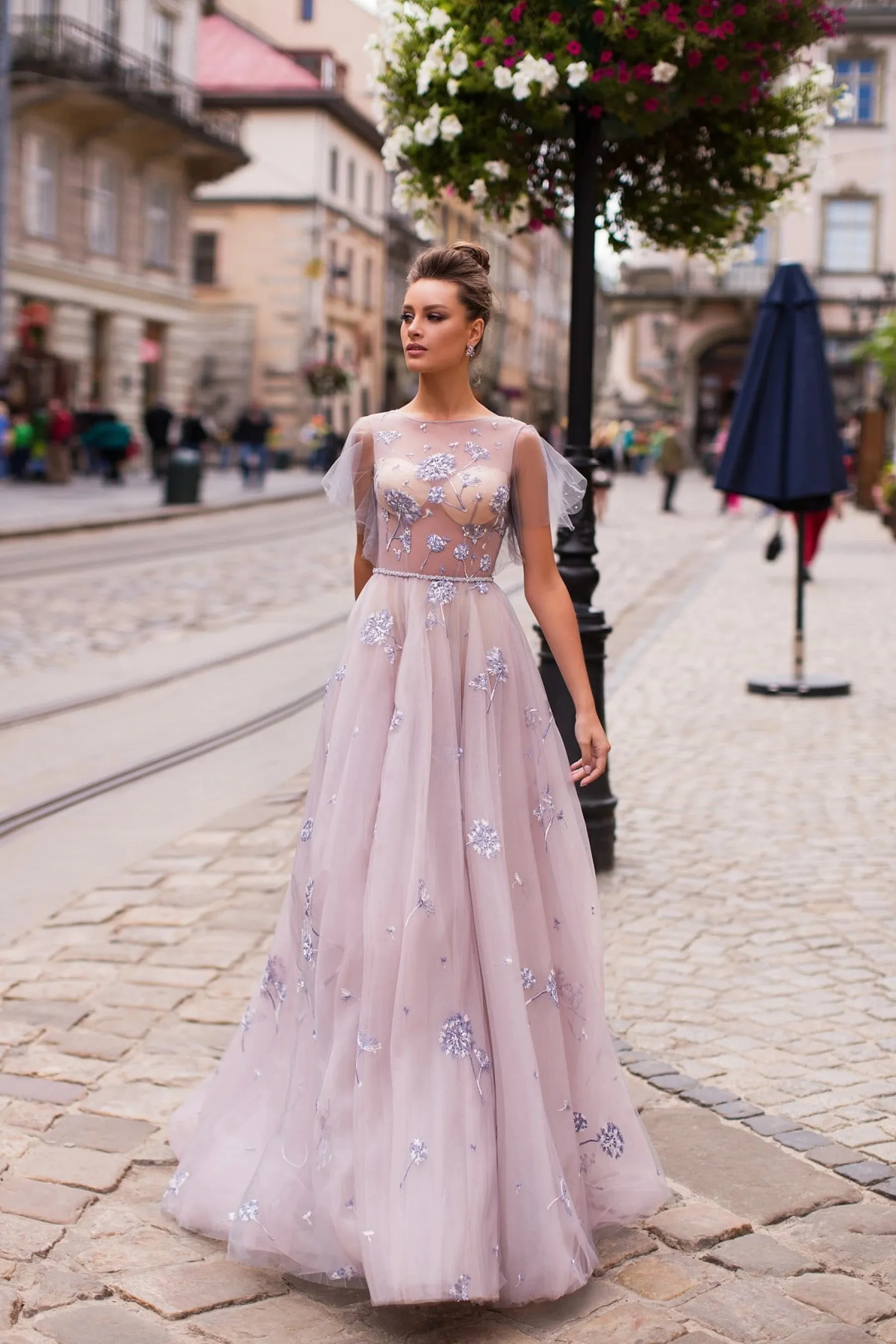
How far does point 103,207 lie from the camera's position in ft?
114

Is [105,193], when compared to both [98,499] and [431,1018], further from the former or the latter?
[431,1018]

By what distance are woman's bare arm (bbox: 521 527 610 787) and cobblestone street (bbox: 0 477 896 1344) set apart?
0.96 metres

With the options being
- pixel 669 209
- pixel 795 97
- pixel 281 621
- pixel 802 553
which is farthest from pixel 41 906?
pixel 281 621

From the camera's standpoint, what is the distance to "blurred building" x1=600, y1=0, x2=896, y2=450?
5153cm

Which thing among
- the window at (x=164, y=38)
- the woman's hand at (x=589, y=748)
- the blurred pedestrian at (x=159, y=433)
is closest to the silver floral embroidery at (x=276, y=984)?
the woman's hand at (x=589, y=748)

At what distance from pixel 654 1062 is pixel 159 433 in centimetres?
2856

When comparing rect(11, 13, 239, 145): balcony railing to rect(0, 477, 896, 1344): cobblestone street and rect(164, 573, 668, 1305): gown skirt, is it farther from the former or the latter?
rect(164, 573, 668, 1305): gown skirt

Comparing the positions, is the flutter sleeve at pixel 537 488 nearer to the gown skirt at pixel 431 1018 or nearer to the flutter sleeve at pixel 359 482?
the gown skirt at pixel 431 1018

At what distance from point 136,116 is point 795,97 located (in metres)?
29.9

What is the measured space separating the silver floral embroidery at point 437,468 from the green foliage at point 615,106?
252 centimetres

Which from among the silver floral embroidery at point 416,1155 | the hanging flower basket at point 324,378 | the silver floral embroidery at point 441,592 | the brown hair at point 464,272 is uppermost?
the hanging flower basket at point 324,378

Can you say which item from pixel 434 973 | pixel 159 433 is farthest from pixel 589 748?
pixel 159 433

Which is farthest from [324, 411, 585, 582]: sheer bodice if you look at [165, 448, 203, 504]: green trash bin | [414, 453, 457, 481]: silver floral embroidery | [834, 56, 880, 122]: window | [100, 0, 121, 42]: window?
[834, 56, 880, 122]: window

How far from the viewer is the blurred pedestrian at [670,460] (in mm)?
30703
